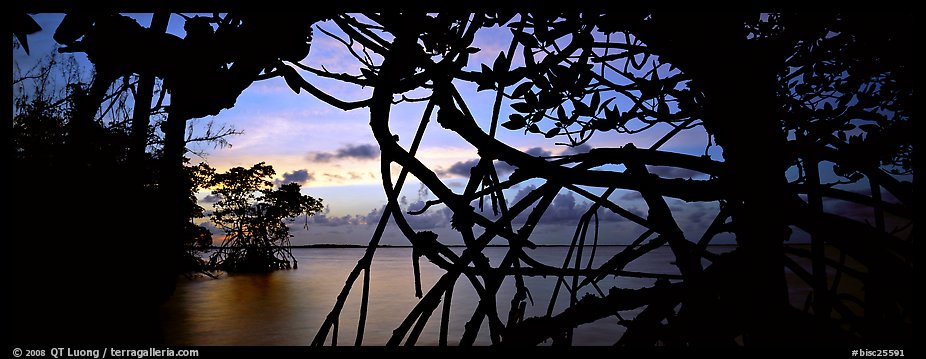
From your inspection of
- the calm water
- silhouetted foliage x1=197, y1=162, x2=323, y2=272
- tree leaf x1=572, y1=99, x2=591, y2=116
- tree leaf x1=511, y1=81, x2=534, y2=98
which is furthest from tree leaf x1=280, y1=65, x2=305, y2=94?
silhouetted foliage x1=197, y1=162, x2=323, y2=272

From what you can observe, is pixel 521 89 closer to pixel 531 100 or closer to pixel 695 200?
pixel 531 100

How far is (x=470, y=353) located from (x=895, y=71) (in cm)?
326

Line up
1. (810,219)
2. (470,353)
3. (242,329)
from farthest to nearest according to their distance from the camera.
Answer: (242,329) → (810,219) → (470,353)

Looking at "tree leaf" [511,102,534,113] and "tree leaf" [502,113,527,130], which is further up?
"tree leaf" [511,102,534,113]

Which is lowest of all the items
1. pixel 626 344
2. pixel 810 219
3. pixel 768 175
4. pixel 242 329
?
pixel 242 329

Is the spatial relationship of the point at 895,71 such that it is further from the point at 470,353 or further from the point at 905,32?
the point at 470,353

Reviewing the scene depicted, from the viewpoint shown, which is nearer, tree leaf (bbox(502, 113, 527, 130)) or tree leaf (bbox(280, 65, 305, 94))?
tree leaf (bbox(280, 65, 305, 94))

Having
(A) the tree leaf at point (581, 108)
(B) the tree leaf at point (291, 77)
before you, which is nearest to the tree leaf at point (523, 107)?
(A) the tree leaf at point (581, 108)

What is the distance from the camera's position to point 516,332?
156cm

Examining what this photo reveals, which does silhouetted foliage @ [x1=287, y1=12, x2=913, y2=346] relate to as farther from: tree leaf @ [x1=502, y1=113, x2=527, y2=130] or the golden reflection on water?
the golden reflection on water

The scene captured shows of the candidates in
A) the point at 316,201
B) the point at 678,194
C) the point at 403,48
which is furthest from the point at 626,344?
the point at 316,201

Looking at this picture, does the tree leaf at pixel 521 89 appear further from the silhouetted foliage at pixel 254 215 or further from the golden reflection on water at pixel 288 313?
the silhouetted foliage at pixel 254 215

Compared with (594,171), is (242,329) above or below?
below

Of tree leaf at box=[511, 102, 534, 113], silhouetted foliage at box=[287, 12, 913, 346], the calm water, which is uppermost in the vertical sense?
tree leaf at box=[511, 102, 534, 113]
